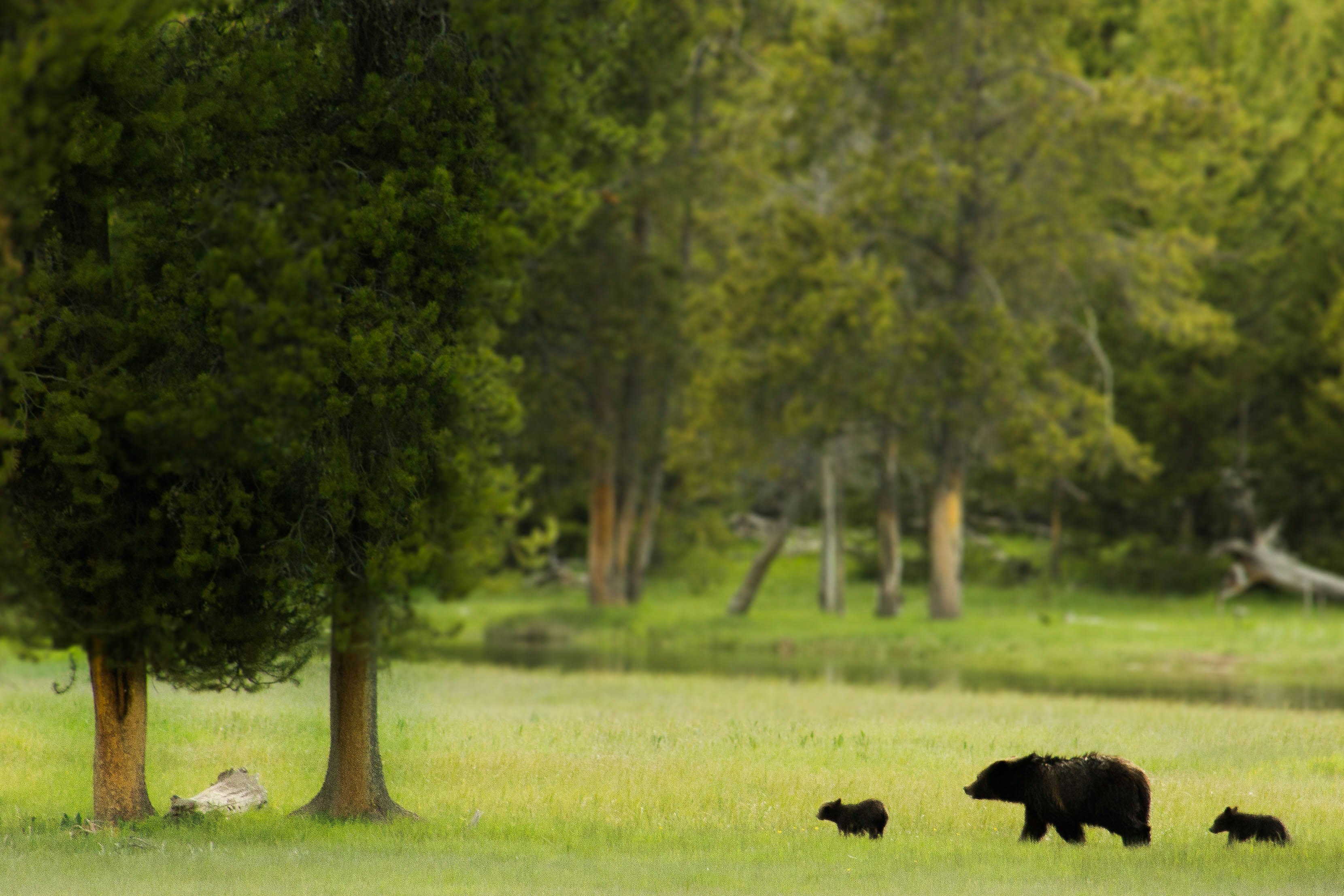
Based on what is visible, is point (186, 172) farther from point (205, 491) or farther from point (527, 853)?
point (527, 853)

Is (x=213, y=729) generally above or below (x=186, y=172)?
below

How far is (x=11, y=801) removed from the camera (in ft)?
46.7

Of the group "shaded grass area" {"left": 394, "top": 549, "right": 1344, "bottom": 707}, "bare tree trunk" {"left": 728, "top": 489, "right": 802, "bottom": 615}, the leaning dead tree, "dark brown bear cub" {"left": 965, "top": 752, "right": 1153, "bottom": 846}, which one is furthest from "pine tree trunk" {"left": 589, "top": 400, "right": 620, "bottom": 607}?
"dark brown bear cub" {"left": 965, "top": 752, "right": 1153, "bottom": 846}

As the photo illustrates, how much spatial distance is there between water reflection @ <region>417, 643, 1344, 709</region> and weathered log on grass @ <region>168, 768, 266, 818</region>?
1740 cm

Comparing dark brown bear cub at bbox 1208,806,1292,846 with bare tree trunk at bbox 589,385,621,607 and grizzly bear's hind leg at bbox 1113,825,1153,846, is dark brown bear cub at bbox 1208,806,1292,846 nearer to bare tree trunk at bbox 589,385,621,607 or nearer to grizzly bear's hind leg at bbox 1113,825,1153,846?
grizzly bear's hind leg at bbox 1113,825,1153,846

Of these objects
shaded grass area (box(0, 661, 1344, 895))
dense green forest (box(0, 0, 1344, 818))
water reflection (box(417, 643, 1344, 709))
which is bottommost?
water reflection (box(417, 643, 1344, 709))

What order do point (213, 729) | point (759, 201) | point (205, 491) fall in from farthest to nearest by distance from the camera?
point (759, 201) < point (213, 729) < point (205, 491)

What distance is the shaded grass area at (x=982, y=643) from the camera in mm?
32281

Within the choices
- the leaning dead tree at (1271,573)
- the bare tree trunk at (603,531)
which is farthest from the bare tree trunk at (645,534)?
the leaning dead tree at (1271,573)

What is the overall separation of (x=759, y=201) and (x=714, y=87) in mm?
3728

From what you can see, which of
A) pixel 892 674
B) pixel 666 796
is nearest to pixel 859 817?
pixel 666 796

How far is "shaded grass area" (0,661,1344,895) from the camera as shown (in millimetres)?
11016

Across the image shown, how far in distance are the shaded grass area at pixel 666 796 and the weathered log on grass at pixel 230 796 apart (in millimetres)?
263

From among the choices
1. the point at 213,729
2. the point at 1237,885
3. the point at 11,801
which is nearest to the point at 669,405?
the point at 213,729
